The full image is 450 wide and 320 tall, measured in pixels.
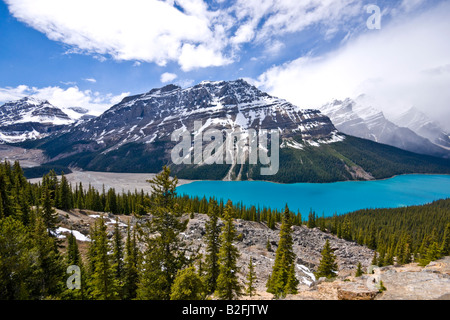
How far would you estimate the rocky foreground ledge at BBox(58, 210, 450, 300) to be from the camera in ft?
38.0

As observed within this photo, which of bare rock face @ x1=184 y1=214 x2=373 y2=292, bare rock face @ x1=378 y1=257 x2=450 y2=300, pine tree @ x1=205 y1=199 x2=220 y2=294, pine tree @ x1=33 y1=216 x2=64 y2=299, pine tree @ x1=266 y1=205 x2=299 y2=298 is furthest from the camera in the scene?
bare rock face @ x1=184 y1=214 x2=373 y2=292

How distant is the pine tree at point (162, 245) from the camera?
1385 cm

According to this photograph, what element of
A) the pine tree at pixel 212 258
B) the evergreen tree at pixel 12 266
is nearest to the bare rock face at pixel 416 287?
the pine tree at pixel 212 258

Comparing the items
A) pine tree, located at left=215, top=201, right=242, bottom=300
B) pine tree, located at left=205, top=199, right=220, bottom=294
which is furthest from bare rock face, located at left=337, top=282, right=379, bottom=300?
pine tree, located at left=205, top=199, right=220, bottom=294

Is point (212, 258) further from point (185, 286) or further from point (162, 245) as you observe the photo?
point (185, 286)

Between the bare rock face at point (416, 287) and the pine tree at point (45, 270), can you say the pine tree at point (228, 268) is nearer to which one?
the bare rock face at point (416, 287)

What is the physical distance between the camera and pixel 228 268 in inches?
734

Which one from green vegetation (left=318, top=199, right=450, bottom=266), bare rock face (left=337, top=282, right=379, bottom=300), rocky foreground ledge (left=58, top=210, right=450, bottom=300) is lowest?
green vegetation (left=318, top=199, right=450, bottom=266)

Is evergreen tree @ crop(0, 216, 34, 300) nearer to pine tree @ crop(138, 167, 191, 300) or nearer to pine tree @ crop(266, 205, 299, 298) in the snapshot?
pine tree @ crop(138, 167, 191, 300)

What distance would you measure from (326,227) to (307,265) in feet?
135

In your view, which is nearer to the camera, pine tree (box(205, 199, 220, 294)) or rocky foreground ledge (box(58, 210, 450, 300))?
rocky foreground ledge (box(58, 210, 450, 300))

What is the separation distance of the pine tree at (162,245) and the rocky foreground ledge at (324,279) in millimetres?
5945

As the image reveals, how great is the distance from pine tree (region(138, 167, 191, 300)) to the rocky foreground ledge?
5.94 metres
